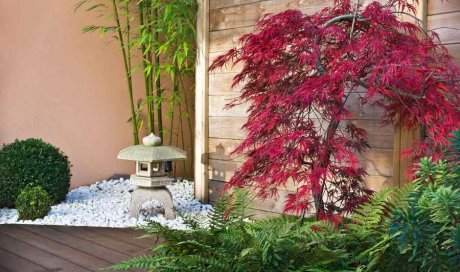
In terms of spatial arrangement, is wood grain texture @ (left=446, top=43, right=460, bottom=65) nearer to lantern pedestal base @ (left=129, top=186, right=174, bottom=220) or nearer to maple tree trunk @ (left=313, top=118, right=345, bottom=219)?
maple tree trunk @ (left=313, top=118, right=345, bottom=219)

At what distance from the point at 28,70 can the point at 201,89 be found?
1503 mm

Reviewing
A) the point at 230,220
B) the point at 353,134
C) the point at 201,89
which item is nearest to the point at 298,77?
the point at 353,134

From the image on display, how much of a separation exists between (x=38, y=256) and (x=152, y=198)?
1.04 meters

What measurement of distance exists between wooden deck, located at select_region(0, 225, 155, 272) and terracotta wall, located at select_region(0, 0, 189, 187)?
1.37 metres

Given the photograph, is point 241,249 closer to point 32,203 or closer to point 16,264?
point 16,264

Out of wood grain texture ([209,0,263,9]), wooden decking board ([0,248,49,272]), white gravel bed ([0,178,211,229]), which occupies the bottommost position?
white gravel bed ([0,178,211,229])

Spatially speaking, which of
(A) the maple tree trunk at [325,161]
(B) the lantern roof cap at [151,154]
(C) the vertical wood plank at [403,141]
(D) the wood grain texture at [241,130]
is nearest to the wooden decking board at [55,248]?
(B) the lantern roof cap at [151,154]

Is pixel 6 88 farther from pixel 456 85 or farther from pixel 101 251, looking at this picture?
pixel 456 85

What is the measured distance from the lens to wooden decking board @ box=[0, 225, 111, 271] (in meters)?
2.87

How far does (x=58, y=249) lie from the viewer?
3.15 meters

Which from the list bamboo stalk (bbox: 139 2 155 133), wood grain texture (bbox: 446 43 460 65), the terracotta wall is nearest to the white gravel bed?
the terracotta wall

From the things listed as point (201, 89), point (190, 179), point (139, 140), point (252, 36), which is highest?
point (252, 36)

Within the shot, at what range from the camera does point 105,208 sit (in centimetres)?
425

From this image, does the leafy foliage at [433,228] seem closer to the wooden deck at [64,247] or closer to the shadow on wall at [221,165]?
the wooden deck at [64,247]
